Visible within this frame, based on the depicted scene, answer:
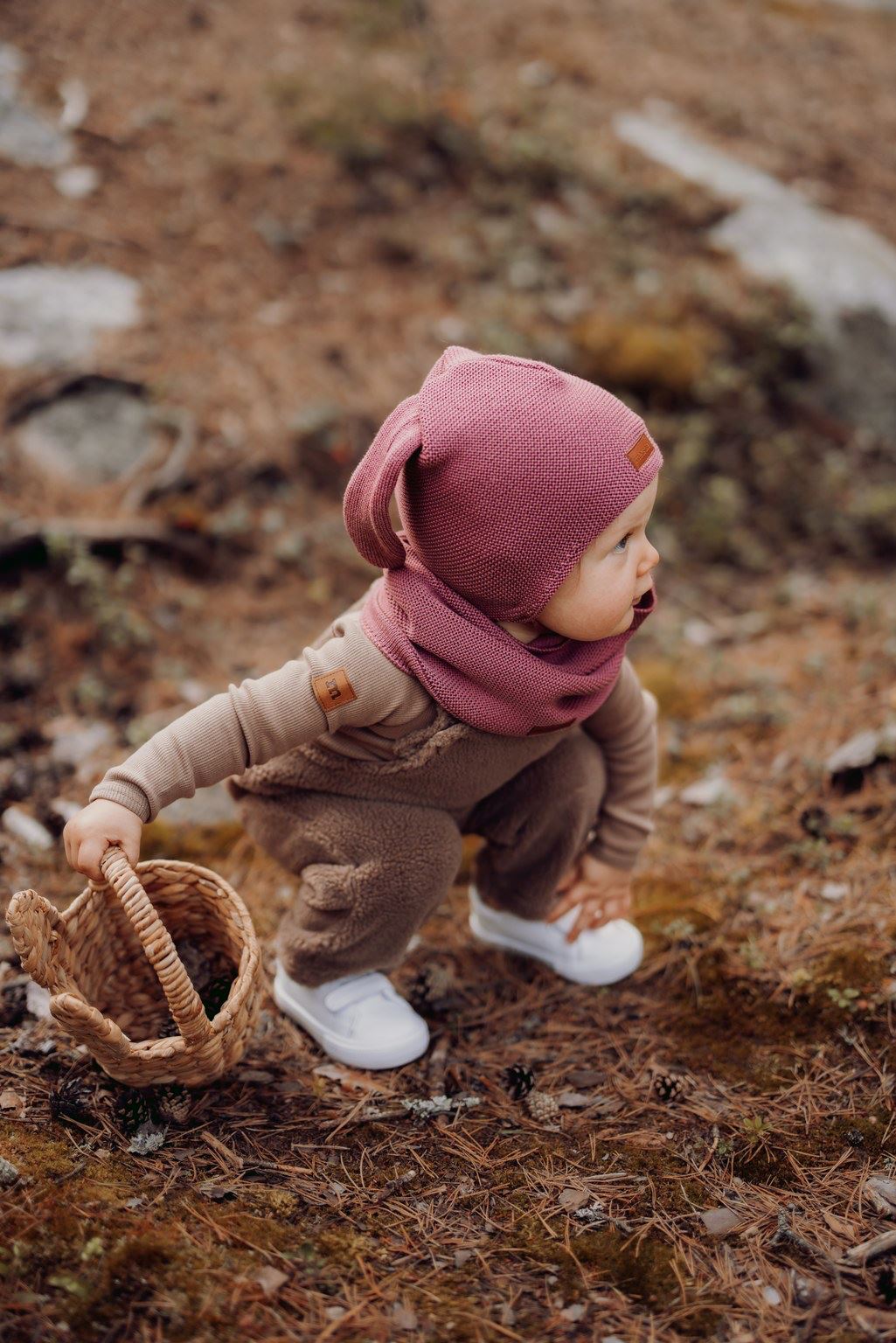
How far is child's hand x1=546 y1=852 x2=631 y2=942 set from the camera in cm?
322

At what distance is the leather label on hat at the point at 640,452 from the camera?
2.39 meters

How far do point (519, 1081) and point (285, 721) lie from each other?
1.20 metres

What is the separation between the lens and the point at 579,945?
322 cm

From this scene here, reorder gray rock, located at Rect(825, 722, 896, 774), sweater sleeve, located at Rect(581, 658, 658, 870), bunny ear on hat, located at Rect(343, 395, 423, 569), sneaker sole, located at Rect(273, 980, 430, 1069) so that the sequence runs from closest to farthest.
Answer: bunny ear on hat, located at Rect(343, 395, 423, 569) < sneaker sole, located at Rect(273, 980, 430, 1069) < sweater sleeve, located at Rect(581, 658, 658, 870) < gray rock, located at Rect(825, 722, 896, 774)

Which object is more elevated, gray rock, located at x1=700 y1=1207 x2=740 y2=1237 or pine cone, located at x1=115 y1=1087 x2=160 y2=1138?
gray rock, located at x1=700 y1=1207 x2=740 y2=1237

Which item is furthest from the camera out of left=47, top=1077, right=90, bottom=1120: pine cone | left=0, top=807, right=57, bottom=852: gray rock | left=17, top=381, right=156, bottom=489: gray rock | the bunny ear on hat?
left=17, top=381, right=156, bottom=489: gray rock

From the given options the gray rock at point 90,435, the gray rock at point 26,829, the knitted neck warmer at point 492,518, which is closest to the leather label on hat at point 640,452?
the knitted neck warmer at point 492,518

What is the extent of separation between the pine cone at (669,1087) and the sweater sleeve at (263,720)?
3.93 ft

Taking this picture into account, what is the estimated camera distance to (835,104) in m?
7.86

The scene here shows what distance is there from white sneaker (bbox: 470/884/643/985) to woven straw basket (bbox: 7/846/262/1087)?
3.02 ft

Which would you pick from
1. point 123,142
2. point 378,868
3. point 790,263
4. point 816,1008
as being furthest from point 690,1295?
point 123,142

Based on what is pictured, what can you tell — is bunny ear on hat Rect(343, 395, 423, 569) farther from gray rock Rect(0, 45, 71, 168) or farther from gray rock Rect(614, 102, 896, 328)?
gray rock Rect(614, 102, 896, 328)

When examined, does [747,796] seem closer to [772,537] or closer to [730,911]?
[730,911]

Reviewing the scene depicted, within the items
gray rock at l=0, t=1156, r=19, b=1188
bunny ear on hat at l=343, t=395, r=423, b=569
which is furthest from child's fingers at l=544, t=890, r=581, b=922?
gray rock at l=0, t=1156, r=19, b=1188
